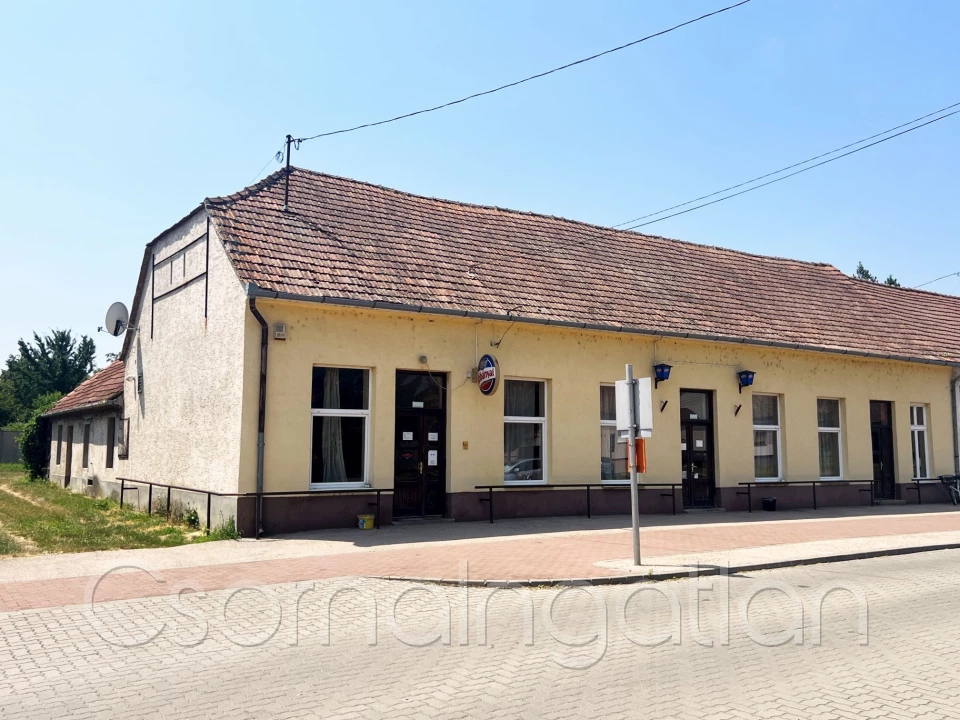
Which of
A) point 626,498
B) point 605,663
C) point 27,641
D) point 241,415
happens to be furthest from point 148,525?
point 605,663

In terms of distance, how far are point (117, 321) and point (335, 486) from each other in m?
10.3

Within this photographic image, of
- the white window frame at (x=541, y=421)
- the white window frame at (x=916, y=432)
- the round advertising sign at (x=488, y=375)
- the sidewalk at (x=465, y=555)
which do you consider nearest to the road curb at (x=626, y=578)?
the sidewalk at (x=465, y=555)

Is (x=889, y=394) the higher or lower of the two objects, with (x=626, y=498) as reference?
higher

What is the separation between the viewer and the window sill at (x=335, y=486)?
1464 cm

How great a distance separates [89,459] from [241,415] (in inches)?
534

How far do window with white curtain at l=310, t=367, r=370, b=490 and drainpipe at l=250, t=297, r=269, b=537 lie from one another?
1039 mm

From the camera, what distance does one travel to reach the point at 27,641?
24.3ft

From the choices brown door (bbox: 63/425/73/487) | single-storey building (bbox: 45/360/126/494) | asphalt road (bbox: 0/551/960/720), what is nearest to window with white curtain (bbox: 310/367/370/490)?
asphalt road (bbox: 0/551/960/720)

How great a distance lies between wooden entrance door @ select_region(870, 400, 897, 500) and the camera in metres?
23.0

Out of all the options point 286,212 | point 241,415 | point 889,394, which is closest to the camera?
point 241,415

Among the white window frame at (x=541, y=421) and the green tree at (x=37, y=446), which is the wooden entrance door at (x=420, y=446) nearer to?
the white window frame at (x=541, y=421)

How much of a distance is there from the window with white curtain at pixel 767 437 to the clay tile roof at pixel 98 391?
16567 mm

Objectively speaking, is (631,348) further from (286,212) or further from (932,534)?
(286,212)

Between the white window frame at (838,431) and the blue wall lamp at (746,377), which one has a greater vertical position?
the blue wall lamp at (746,377)
